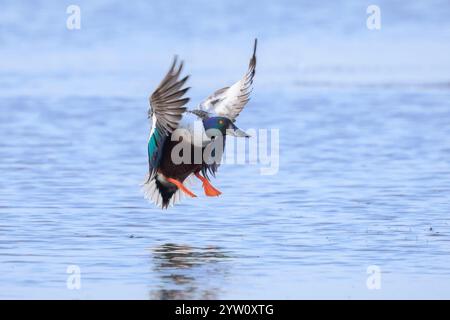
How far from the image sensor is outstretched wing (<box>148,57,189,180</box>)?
10.5m

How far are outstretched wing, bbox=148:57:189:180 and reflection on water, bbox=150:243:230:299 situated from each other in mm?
934

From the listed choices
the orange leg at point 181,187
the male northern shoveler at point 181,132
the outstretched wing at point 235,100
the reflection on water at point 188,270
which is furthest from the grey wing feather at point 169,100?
the reflection on water at point 188,270

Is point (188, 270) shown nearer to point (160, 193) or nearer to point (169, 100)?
point (169, 100)

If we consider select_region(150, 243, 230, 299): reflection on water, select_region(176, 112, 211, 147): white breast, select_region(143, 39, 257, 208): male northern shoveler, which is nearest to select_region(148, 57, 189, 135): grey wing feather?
select_region(143, 39, 257, 208): male northern shoveler

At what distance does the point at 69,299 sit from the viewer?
8.74 metres

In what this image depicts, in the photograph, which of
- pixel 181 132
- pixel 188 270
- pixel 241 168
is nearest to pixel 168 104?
pixel 181 132

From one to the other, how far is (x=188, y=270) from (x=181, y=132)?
5.38ft

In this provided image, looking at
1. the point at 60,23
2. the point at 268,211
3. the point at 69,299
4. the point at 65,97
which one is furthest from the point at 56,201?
the point at 60,23

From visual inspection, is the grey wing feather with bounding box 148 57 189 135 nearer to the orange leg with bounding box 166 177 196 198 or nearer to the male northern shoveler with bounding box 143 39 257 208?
the male northern shoveler with bounding box 143 39 257 208

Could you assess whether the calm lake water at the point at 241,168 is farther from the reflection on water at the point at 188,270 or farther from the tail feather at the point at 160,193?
the tail feather at the point at 160,193

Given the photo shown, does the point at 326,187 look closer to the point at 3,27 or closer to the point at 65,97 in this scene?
the point at 65,97

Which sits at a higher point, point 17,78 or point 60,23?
point 60,23
